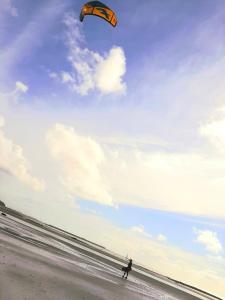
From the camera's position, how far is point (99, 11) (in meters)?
32.0

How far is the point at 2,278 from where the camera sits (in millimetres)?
16516

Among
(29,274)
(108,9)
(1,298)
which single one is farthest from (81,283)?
(108,9)

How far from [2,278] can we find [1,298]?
3074mm

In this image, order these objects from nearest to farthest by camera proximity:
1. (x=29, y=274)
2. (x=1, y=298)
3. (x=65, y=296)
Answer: (x=1, y=298), (x=65, y=296), (x=29, y=274)

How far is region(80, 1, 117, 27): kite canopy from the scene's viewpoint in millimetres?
31422

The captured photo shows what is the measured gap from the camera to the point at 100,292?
2327cm

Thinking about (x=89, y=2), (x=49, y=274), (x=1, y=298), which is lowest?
(x=1, y=298)

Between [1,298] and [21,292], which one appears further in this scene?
[21,292]

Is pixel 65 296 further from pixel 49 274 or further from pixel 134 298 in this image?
pixel 134 298

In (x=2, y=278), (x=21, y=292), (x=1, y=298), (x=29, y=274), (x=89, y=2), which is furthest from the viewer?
(x=89, y=2)

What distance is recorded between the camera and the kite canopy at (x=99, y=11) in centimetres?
3142

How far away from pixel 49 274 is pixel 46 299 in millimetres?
6660

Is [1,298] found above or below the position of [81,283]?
below

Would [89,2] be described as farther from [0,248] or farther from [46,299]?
[46,299]
